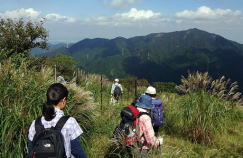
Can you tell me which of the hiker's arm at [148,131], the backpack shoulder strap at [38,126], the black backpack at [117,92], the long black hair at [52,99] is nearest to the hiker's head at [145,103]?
the hiker's arm at [148,131]

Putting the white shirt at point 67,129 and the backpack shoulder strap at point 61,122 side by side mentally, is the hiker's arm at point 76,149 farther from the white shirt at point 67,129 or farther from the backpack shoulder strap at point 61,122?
the backpack shoulder strap at point 61,122

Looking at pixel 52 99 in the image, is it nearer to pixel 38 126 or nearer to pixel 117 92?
pixel 38 126

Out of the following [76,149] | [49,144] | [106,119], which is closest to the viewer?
[49,144]

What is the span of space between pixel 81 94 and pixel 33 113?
5.06 feet

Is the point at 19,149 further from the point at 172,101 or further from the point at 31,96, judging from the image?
the point at 172,101

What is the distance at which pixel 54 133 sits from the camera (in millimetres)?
3793

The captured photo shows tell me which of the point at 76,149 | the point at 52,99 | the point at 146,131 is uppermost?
the point at 52,99

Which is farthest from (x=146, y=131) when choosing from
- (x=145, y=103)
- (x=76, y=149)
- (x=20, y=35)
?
(x=20, y=35)

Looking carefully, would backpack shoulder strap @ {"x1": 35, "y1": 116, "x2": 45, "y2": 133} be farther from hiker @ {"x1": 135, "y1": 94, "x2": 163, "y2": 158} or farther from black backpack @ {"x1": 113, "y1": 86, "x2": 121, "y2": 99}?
black backpack @ {"x1": 113, "y1": 86, "x2": 121, "y2": 99}

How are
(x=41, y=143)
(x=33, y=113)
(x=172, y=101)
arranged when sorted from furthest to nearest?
(x=172, y=101)
(x=33, y=113)
(x=41, y=143)

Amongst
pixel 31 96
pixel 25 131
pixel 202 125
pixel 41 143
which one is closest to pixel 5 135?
pixel 25 131

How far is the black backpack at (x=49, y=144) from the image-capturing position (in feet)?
12.3

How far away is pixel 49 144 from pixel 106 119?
5.78 m

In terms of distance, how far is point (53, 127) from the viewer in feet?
12.8
